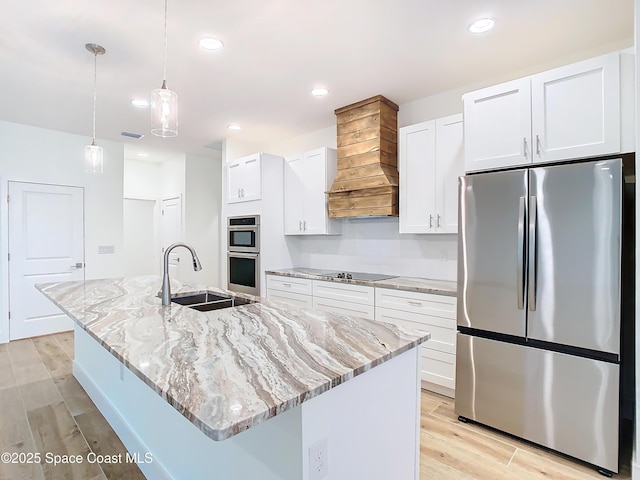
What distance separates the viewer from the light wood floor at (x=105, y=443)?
1962mm

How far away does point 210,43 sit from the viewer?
97.9 inches

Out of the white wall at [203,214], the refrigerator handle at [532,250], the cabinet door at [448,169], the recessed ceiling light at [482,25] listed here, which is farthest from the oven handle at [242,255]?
the recessed ceiling light at [482,25]

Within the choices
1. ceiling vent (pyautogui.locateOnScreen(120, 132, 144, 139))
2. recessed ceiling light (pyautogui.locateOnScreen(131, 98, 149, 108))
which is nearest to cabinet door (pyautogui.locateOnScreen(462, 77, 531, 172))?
recessed ceiling light (pyautogui.locateOnScreen(131, 98, 149, 108))

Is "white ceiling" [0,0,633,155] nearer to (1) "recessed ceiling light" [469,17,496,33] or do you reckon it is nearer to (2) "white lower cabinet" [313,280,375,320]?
(1) "recessed ceiling light" [469,17,496,33]

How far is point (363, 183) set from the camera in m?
→ 3.56

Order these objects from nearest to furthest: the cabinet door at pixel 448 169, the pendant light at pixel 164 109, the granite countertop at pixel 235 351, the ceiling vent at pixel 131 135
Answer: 1. the granite countertop at pixel 235 351
2. the pendant light at pixel 164 109
3. the cabinet door at pixel 448 169
4. the ceiling vent at pixel 131 135

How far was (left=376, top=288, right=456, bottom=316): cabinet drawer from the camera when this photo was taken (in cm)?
280

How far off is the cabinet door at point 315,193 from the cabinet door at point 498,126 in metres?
1.83

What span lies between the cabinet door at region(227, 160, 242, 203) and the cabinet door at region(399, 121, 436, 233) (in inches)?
88.2

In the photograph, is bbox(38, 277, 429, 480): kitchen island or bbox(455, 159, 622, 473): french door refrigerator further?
bbox(455, 159, 622, 473): french door refrigerator

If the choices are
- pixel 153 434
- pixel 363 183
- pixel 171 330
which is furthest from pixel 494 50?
pixel 153 434

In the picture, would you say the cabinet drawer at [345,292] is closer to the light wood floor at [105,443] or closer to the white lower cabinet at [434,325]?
the white lower cabinet at [434,325]

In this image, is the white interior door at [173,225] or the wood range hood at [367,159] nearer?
the wood range hood at [367,159]

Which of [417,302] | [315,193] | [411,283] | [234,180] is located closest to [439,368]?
[417,302]
